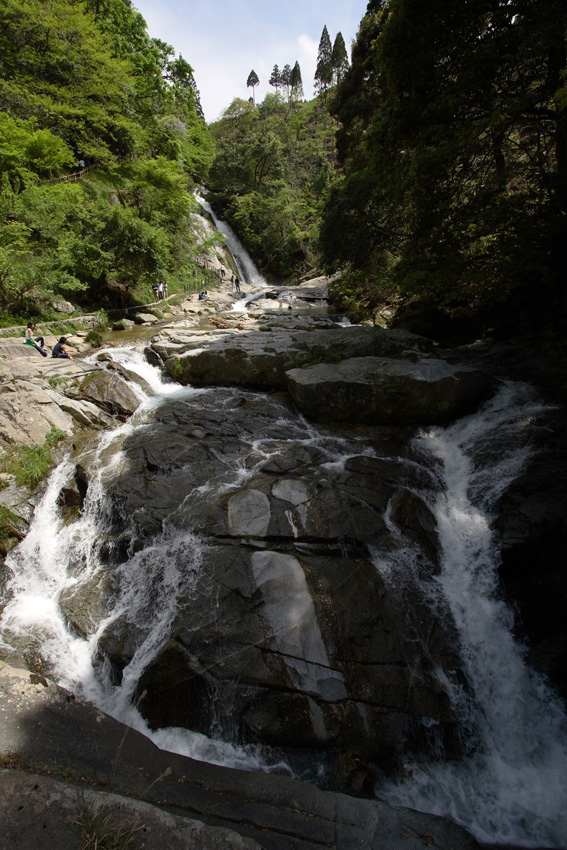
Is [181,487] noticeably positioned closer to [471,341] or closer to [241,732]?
[241,732]

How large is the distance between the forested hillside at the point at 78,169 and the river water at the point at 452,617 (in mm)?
10877

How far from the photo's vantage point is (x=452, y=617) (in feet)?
15.0

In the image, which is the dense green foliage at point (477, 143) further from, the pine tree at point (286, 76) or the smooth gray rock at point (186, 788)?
the pine tree at point (286, 76)

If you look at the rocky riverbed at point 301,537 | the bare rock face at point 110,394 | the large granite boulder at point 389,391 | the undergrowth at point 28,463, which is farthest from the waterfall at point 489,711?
the bare rock face at point 110,394

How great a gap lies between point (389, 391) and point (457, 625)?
14.3ft

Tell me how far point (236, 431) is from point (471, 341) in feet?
24.3

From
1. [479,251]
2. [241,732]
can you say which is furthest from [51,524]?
[479,251]

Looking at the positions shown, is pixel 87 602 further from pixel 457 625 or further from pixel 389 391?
pixel 389 391

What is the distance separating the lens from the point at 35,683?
12.3 feet

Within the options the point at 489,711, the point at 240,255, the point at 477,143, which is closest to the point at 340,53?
the point at 240,255

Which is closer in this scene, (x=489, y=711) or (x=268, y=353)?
(x=489, y=711)

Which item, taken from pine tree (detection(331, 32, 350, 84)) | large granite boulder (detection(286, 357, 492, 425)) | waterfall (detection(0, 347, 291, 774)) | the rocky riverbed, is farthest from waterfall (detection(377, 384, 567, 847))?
pine tree (detection(331, 32, 350, 84))

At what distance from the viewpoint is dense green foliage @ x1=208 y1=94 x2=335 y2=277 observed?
34.1m

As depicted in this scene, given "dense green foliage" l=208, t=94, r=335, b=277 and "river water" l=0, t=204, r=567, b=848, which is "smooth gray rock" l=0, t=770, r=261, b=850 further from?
"dense green foliage" l=208, t=94, r=335, b=277
